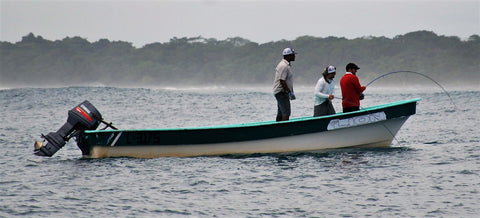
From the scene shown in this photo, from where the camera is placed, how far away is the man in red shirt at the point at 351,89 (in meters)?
14.5

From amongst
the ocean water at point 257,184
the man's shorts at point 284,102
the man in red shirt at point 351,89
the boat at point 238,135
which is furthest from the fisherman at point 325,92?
the ocean water at point 257,184

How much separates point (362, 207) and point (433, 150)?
234 inches

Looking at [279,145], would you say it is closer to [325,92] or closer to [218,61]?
[325,92]

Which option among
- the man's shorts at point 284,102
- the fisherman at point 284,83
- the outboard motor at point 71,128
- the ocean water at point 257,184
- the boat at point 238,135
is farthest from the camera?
the man's shorts at point 284,102

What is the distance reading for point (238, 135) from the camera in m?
14.7

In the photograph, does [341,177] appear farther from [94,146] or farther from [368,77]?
[368,77]

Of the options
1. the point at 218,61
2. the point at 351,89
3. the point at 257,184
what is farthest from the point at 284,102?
the point at 218,61

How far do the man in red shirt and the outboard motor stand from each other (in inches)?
205

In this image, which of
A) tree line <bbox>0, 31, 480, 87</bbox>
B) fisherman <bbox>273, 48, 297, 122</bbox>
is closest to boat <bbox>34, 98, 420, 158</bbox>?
fisherman <bbox>273, 48, 297, 122</bbox>

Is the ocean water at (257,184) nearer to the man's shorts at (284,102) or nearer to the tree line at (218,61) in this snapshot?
the man's shorts at (284,102)

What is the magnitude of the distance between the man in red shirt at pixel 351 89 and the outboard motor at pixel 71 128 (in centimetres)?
520

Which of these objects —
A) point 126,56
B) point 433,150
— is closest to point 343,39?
point 126,56

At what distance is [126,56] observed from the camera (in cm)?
14900

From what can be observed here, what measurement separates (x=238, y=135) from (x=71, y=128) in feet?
11.4
